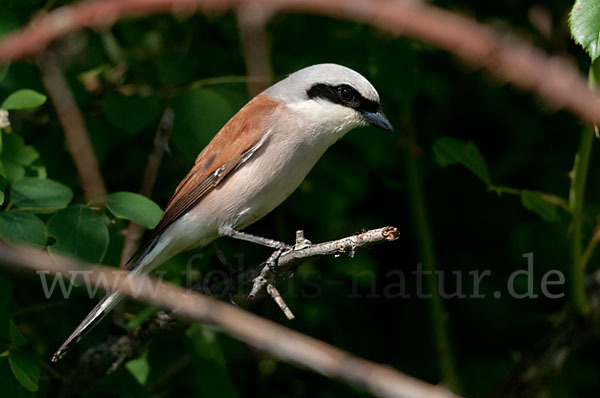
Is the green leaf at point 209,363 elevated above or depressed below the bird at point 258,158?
below

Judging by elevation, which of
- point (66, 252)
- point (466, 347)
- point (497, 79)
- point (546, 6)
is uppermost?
point (546, 6)

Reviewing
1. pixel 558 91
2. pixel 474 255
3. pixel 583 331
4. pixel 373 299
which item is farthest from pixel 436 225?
pixel 558 91

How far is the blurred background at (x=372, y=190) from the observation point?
303 cm

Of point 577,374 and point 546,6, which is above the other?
point 546,6

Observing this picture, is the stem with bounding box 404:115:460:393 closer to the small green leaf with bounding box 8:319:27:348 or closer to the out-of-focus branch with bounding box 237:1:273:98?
the small green leaf with bounding box 8:319:27:348

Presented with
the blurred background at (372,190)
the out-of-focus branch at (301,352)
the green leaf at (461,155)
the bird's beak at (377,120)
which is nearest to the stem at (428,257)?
the blurred background at (372,190)

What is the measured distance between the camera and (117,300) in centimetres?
267

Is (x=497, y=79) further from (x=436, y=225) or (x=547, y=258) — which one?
(x=436, y=225)

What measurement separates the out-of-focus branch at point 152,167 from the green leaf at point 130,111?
60 mm

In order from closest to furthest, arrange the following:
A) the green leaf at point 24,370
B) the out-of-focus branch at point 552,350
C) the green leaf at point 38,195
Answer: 1. the green leaf at point 24,370
2. the green leaf at point 38,195
3. the out-of-focus branch at point 552,350

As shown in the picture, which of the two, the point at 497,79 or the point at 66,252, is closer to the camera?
the point at 497,79

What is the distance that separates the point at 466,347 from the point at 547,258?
31.0 inches

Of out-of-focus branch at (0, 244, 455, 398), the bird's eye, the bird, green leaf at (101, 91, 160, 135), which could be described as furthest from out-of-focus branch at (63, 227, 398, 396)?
out-of-focus branch at (0, 244, 455, 398)

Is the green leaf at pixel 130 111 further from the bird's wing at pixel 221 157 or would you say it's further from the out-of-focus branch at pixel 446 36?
the out-of-focus branch at pixel 446 36
